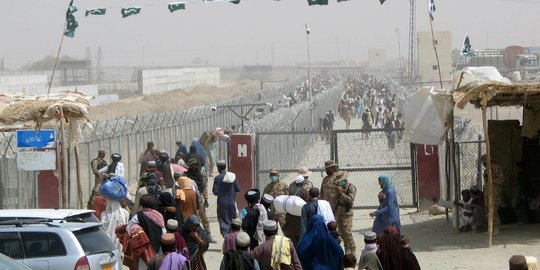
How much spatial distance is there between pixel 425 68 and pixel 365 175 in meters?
51.1

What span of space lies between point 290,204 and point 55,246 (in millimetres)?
3306

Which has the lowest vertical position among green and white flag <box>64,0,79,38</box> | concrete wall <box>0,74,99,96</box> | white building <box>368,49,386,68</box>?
green and white flag <box>64,0,79,38</box>

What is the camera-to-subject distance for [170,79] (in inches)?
4478

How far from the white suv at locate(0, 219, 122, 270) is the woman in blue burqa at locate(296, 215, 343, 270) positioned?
1.98m

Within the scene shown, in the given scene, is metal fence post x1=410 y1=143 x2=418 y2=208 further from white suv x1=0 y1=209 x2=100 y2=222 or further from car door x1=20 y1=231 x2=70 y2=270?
car door x1=20 y1=231 x2=70 y2=270

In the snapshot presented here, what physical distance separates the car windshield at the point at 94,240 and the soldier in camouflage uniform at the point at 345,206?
3.70m

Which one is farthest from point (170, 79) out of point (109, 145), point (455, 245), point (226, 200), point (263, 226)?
point (263, 226)

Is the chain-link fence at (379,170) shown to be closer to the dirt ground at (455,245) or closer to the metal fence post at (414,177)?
the metal fence post at (414,177)

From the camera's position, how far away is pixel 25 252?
1023cm

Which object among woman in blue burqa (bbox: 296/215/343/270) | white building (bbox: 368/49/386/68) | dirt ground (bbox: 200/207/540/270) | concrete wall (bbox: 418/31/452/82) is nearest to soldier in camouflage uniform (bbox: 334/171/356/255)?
dirt ground (bbox: 200/207/540/270)

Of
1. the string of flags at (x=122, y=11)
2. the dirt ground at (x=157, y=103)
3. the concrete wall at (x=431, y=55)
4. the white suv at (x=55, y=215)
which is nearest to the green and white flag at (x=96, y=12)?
the string of flags at (x=122, y=11)

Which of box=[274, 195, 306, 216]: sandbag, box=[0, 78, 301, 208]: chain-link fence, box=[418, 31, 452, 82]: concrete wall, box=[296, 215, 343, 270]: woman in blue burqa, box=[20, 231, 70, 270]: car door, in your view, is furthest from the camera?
box=[418, 31, 452, 82]: concrete wall

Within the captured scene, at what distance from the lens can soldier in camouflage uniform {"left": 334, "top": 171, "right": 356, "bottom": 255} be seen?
1334 cm

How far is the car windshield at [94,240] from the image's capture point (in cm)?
1030
